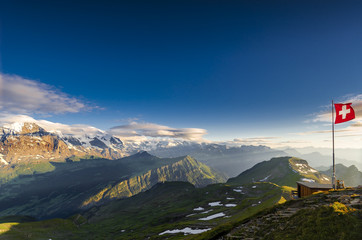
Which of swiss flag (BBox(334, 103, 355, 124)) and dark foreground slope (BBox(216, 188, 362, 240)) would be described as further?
swiss flag (BBox(334, 103, 355, 124))

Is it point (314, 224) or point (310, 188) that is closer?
point (314, 224)

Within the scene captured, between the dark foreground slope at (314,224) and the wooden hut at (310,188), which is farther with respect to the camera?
the wooden hut at (310,188)

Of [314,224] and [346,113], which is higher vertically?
[346,113]

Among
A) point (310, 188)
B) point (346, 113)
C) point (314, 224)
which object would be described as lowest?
point (310, 188)

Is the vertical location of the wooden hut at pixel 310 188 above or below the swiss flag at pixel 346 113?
below

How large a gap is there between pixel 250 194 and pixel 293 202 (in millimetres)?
157064

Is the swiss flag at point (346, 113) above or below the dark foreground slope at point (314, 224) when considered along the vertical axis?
above

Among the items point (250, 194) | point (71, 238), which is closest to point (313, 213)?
point (250, 194)

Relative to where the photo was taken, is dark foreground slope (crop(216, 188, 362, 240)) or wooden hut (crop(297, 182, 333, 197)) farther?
wooden hut (crop(297, 182, 333, 197))

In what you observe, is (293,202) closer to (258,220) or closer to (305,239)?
(258,220)

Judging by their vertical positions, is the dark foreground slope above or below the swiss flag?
below

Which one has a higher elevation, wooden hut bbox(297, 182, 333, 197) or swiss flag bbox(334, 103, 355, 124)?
swiss flag bbox(334, 103, 355, 124)

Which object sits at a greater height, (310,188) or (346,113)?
(346,113)

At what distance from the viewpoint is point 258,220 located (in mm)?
28078
